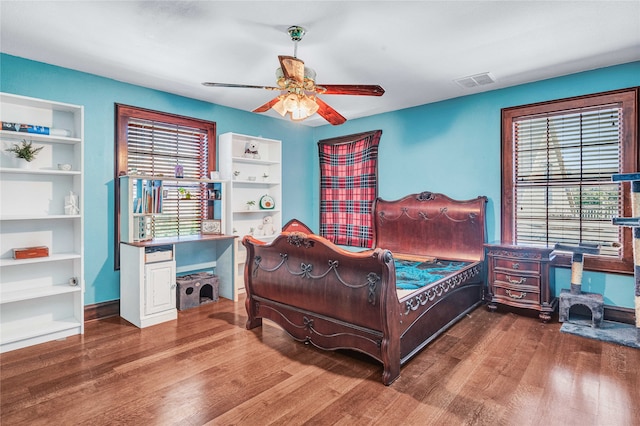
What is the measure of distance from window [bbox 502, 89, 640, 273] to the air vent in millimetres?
475

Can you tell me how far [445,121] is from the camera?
Result: 4.61 m

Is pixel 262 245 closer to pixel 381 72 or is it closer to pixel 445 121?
pixel 381 72

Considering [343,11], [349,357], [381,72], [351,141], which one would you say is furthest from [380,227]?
Result: [343,11]

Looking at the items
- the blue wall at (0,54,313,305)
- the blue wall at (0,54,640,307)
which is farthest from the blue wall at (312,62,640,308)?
the blue wall at (0,54,313,305)

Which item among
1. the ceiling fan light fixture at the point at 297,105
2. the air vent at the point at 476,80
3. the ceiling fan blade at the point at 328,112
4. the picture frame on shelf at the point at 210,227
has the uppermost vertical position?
the air vent at the point at 476,80

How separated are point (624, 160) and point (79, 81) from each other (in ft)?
18.1

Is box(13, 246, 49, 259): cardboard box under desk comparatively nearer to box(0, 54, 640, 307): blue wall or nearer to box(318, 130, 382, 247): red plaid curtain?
box(0, 54, 640, 307): blue wall

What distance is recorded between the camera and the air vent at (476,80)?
146 inches

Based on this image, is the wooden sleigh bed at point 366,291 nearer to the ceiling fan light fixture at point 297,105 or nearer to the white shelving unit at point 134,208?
the ceiling fan light fixture at point 297,105

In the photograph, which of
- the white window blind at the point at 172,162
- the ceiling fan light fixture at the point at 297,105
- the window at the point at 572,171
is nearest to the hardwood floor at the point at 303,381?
the window at the point at 572,171

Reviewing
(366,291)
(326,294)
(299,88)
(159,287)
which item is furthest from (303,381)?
(299,88)

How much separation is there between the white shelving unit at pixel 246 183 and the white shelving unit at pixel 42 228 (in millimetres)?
1690

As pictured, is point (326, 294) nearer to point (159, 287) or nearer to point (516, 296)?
point (159, 287)

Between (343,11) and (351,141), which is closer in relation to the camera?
(343,11)
